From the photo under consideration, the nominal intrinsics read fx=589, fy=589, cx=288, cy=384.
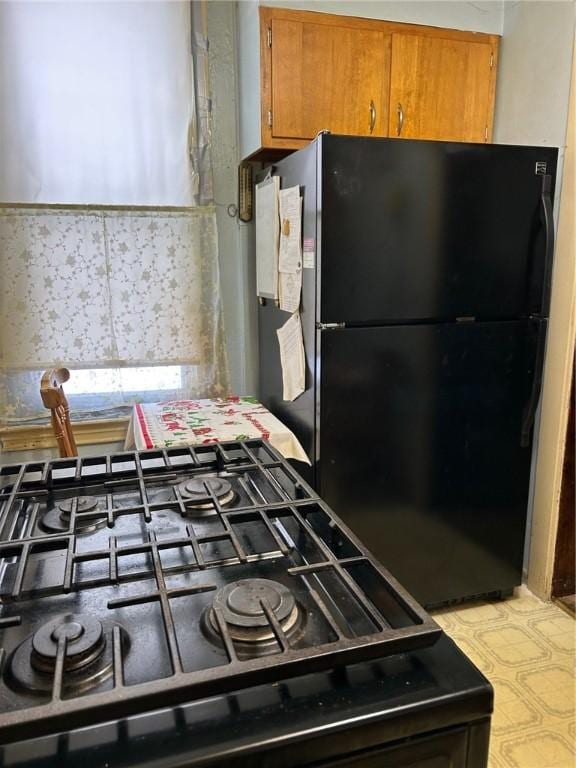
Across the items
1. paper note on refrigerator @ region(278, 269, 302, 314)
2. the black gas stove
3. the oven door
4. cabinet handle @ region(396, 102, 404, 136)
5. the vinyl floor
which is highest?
cabinet handle @ region(396, 102, 404, 136)

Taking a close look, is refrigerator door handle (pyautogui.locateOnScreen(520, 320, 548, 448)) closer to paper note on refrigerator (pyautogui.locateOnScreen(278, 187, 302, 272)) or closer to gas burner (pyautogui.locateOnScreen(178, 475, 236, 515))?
paper note on refrigerator (pyautogui.locateOnScreen(278, 187, 302, 272))

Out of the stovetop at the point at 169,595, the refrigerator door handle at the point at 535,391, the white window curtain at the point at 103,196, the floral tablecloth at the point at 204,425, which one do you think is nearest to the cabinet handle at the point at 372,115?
the white window curtain at the point at 103,196

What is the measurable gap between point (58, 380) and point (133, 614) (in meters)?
1.18

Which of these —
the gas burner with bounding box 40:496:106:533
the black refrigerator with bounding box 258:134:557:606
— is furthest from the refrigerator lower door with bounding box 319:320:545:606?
the gas burner with bounding box 40:496:106:533

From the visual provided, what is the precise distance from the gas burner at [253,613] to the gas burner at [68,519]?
291mm

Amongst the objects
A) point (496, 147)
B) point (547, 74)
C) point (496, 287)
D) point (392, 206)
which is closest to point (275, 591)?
point (392, 206)

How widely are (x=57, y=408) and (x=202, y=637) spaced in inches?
44.3

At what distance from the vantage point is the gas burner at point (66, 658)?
593 millimetres

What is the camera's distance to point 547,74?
2066 mm

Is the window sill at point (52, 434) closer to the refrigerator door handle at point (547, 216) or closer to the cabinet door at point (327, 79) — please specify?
the cabinet door at point (327, 79)

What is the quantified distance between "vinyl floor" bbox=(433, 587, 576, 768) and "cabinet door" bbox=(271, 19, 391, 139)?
6.00 feet

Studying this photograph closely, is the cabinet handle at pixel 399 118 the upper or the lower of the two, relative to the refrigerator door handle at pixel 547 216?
upper

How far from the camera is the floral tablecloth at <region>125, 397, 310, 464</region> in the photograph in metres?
1.84

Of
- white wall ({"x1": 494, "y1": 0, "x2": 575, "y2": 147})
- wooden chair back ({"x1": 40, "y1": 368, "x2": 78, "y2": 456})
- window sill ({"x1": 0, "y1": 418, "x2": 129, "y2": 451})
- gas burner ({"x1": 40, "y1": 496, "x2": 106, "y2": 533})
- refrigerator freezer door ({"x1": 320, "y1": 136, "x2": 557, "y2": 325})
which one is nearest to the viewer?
gas burner ({"x1": 40, "y1": 496, "x2": 106, "y2": 533})
